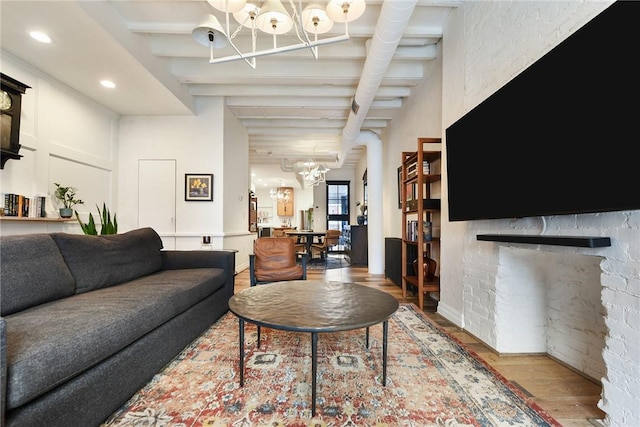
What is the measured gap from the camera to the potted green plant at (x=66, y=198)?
3.64m

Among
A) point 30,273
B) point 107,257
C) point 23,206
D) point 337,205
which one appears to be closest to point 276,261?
point 107,257

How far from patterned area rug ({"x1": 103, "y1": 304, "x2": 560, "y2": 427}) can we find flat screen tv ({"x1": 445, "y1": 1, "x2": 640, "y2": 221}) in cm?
107

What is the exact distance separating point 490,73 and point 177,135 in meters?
4.55

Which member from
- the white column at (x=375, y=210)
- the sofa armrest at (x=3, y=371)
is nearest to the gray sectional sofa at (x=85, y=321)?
the sofa armrest at (x=3, y=371)

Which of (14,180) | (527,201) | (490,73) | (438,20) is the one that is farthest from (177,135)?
(527,201)

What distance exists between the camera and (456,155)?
2.53 metres

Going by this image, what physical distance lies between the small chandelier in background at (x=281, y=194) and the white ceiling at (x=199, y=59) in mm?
7516

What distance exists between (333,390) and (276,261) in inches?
86.1

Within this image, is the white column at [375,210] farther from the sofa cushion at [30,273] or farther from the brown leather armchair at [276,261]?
the sofa cushion at [30,273]

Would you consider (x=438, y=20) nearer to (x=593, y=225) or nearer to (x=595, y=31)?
(x=595, y=31)

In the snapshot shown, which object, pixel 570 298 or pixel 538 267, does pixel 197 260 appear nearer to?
pixel 538 267

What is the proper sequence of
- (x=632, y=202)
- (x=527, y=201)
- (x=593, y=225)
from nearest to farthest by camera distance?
(x=632, y=202)
(x=593, y=225)
(x=527, y=201)

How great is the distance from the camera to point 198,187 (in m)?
4.79

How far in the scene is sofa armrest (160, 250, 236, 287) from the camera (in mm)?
3057
